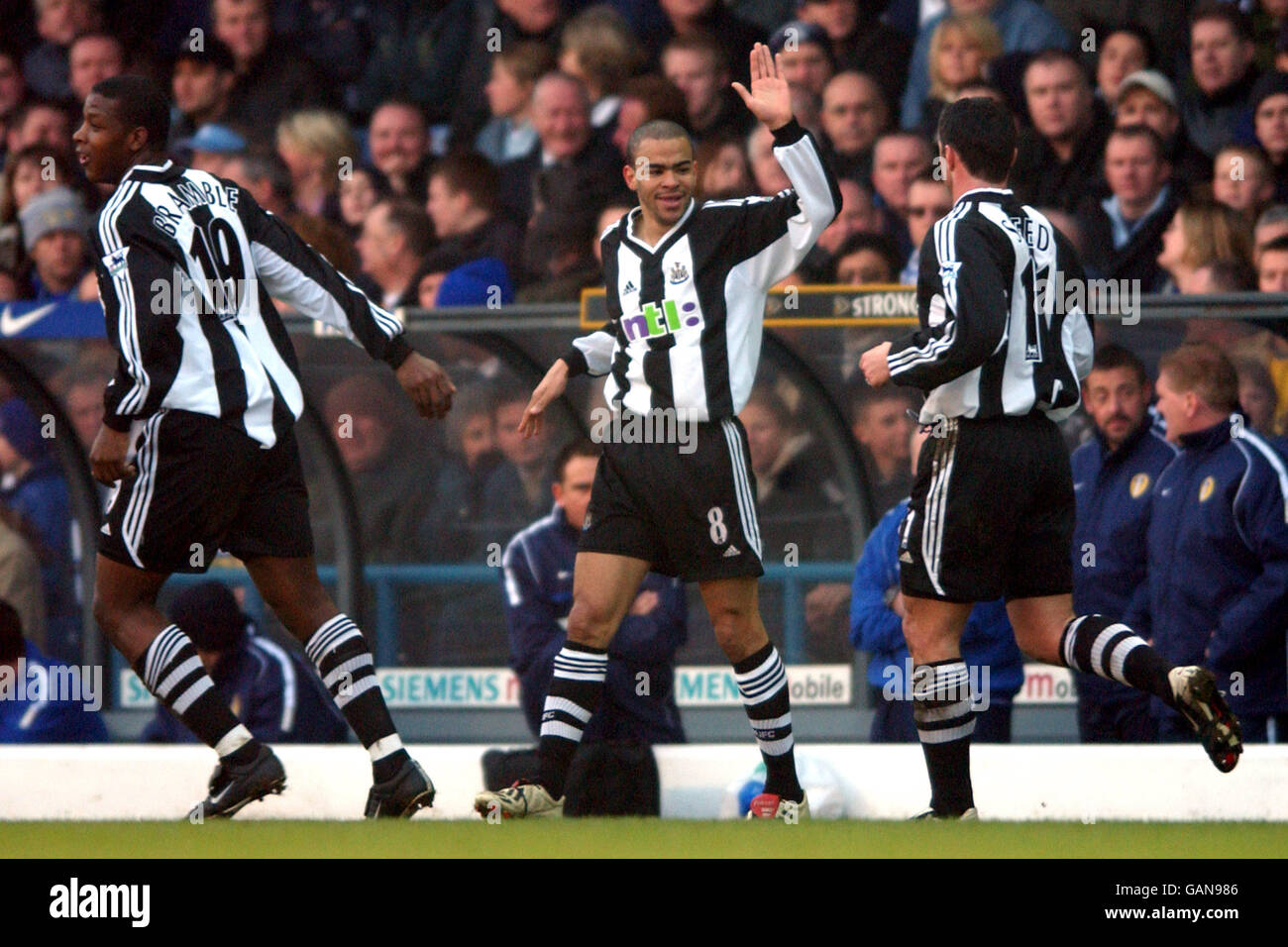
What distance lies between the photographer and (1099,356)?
22.0ft

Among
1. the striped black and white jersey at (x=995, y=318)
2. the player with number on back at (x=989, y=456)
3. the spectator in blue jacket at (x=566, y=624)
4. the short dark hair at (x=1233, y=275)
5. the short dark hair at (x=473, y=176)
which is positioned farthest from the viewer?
the short dark hair at (x=473, y=176)

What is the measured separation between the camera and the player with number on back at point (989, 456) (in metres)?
4.75

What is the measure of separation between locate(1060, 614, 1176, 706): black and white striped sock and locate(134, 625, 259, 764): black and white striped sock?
2.08 m

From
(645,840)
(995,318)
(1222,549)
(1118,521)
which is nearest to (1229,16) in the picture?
(1118,521)

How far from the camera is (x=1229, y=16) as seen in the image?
7914 millimetres

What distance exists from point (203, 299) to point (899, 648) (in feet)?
8.80

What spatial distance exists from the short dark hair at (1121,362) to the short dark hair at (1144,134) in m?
1.25

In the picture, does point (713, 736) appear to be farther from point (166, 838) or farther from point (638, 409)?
point (166, 838)

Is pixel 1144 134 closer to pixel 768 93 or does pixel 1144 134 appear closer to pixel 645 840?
pixel 768 93

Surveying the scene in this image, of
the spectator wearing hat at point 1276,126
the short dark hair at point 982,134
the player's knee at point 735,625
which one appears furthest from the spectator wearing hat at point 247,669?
the spectator wearing hat at point 1276,126

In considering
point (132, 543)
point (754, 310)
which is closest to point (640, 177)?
point (754, 310)

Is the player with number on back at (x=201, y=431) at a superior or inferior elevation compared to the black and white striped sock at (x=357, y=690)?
superior

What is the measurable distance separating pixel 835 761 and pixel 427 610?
7.46ft

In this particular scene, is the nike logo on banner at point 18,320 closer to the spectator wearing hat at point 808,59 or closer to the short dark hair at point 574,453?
the short dark hair at point 574,453
